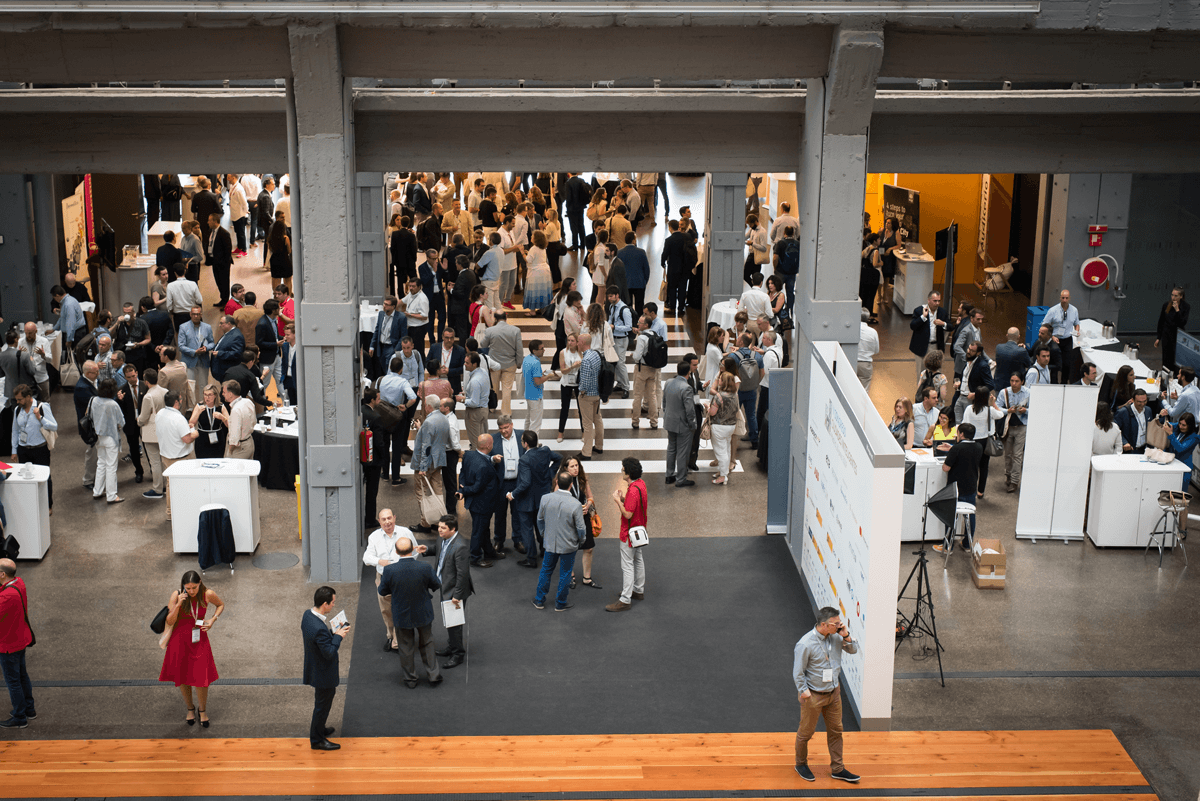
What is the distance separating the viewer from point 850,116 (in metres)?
12.4

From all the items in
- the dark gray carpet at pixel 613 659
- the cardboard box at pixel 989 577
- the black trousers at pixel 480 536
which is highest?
the black trousers at pixel 480 536

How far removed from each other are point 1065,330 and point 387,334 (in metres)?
9.72

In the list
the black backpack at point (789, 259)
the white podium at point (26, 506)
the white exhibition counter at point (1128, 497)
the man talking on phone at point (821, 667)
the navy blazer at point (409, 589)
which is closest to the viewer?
the man talking on phone at point (821, 667)

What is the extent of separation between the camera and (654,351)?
54.3 feet

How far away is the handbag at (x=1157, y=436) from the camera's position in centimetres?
1462

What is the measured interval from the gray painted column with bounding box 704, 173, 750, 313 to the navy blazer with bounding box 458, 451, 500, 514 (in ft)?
30.2

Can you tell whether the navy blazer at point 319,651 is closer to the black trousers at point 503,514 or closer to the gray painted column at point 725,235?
the black trousers at point 503,514

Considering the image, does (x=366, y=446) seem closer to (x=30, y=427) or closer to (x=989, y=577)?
(x=30, y=427)

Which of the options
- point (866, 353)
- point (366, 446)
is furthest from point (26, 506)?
point (866, 353)

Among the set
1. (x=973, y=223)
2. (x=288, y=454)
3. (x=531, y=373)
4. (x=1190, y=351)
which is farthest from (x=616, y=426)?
(x=973, y=223)

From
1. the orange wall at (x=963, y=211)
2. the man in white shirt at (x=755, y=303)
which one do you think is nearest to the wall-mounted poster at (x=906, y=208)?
the orange wall at (x=963, y=211)

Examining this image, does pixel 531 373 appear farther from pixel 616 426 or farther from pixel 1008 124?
pixel 1008 124

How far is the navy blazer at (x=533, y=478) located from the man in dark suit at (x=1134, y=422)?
22.8 feet

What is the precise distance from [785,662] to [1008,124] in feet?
20.2
